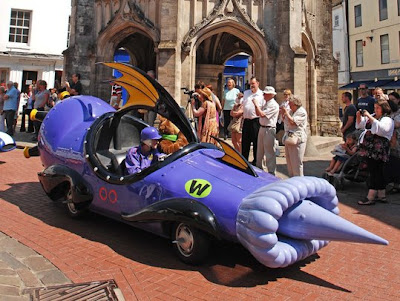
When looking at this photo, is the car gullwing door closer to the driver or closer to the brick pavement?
the driver

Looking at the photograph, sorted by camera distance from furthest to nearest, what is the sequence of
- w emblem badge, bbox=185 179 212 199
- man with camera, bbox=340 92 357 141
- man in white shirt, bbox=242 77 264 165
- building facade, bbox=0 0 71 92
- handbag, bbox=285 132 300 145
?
1. building facade, bbox=0 0 71 92
2. man with camera, bbox=340 92 357 141
3. man in white shirt, bbox=242 77 264 165
4. handbag, bbox=285 132 300 145
5. w emblem badge, bbox=185 179 212 199

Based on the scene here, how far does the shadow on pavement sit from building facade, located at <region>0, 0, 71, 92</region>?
25.1 metres

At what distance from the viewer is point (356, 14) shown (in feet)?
119

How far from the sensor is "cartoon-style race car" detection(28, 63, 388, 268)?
3211 mm

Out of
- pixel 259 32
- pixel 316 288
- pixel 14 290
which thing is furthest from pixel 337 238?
pixel 259 32

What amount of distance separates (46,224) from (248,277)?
2.86 m

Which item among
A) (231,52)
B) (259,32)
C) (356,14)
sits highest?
(356,14)

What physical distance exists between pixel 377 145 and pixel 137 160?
4066 mm

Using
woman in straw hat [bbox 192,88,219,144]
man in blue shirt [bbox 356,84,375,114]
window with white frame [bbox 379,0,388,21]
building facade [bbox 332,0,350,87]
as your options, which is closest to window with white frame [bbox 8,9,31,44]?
woman in straw hat [bbox 192,88,219,144]

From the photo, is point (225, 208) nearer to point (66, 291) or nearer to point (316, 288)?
point (316, 288)

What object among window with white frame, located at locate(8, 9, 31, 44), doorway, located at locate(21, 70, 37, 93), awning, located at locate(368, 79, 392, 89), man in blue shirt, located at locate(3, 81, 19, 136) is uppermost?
window with white frame, located at locate(8, 9, 31, 44)

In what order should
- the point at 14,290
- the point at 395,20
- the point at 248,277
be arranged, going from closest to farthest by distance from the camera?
the point at 14,290
the point at 248,277
the point at 395,20

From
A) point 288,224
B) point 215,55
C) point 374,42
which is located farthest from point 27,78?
point 374,42

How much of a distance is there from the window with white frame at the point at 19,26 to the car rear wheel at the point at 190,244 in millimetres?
29040
